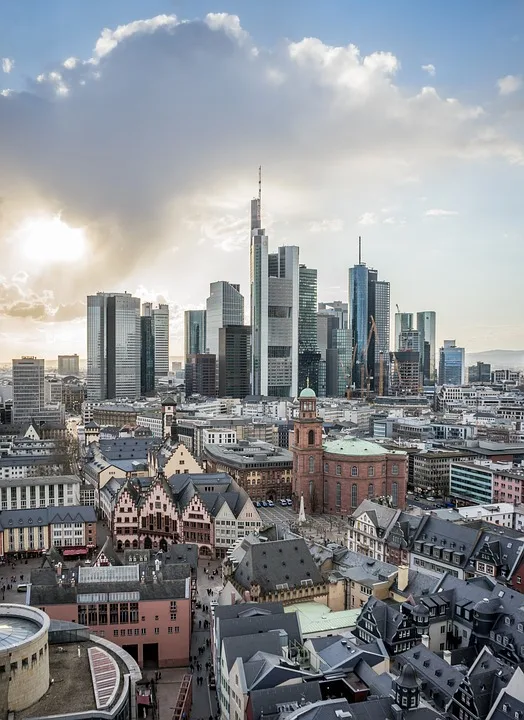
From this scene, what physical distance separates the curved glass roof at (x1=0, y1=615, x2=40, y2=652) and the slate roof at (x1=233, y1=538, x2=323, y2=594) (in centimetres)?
2009

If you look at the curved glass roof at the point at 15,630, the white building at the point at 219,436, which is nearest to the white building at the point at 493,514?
the curved glass roof at the point at 15,630

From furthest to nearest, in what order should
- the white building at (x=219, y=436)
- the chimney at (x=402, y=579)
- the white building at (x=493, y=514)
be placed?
the white building at (x=219, y=436) → the white building at (x=493, y=514) → the chimney at (x=402, y=579)

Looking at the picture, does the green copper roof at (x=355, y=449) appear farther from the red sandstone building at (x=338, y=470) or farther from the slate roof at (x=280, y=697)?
the slate roof at (x=280, y=697)

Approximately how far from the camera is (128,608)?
182ft

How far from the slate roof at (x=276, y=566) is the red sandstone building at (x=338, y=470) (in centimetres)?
5019

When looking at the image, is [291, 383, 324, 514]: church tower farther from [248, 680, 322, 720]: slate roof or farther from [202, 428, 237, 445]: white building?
[248, 680, 322, 720]: slate roof

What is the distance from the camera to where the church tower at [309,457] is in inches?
4493

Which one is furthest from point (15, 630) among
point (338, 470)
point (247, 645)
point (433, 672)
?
point (338, 470)

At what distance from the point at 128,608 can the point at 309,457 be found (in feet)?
204

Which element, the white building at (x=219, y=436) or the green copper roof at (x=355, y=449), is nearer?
the green copper roof at (x=355, y=449)

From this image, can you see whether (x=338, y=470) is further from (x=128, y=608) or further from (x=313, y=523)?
(x=128, y=608)

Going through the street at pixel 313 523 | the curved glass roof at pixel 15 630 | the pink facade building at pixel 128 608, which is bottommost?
the street at pixel 313 523

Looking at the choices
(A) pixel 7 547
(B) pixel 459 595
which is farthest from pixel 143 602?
(A) pixel 7 547

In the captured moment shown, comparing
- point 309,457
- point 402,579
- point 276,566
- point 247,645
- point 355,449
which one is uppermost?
point 355,449
